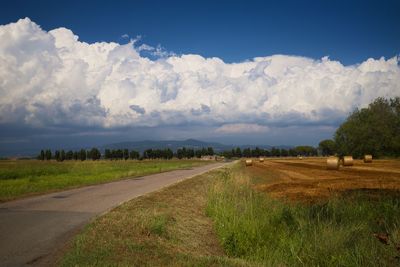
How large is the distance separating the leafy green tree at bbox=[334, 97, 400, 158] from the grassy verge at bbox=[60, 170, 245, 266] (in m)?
74.2

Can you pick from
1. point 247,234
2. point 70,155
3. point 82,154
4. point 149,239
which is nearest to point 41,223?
point 149,239

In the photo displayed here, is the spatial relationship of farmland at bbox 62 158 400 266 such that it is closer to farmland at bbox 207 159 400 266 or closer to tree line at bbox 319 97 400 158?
farmland at bbox 207 159 400 266

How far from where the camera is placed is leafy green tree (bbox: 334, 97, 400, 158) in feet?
273

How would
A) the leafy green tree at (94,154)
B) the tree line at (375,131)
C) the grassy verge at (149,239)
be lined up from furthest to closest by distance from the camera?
1. the leafy green tree at (94,154)
2. the tree line at (375,131)
3. the grassy verge at (149,239)

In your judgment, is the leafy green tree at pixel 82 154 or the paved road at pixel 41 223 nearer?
the paved road at pixel 41 223

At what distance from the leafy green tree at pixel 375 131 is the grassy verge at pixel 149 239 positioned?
7425cm

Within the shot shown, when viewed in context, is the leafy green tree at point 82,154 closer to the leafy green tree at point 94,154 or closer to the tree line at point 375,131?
the leafy green tree at point 94,154

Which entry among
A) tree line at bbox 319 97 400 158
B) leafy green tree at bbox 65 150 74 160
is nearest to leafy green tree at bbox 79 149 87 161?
leafy green tree at bbox 65 150 74 160

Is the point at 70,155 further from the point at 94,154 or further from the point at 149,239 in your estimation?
the point at 149,239

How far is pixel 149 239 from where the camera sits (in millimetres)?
11055

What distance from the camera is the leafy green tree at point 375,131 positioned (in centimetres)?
8331

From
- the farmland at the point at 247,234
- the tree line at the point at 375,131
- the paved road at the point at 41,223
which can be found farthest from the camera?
the tree line at the point at 375,131

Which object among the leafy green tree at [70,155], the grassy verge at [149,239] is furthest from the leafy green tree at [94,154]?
the grassy verge at [149,239]

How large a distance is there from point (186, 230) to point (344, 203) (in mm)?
6674
